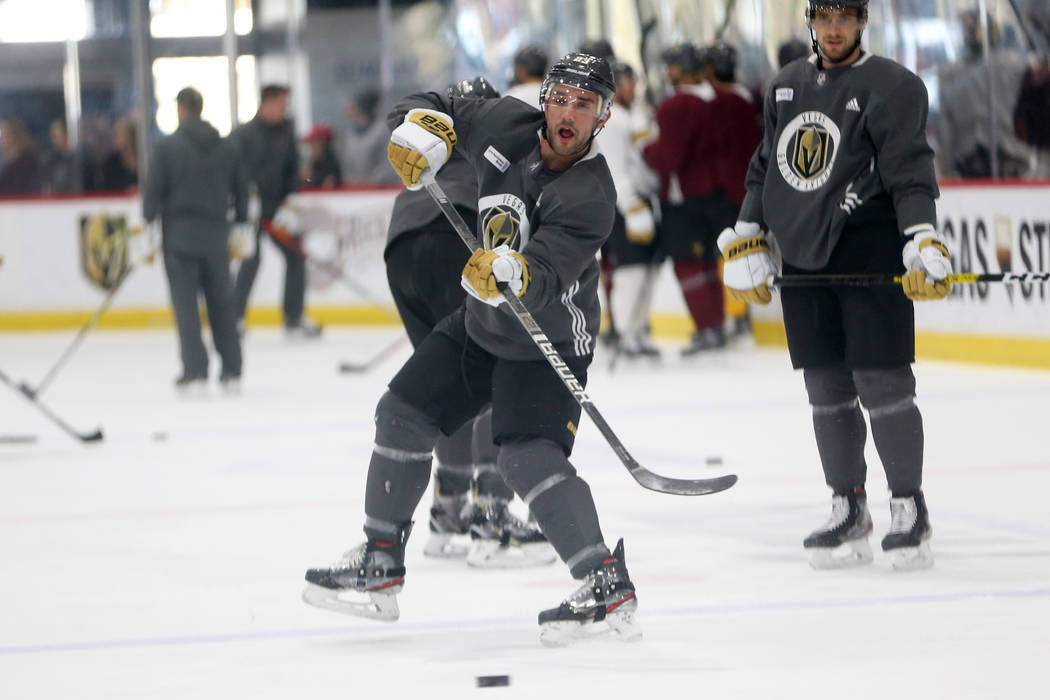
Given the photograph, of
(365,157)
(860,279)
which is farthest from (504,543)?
(365,157)

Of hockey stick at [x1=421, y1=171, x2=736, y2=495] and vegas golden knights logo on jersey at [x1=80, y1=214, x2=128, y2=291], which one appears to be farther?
vegas golden knights logo on jersey at [x1=80, y1=214, x2=128, y2=291]

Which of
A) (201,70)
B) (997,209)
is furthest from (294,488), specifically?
(201,70)

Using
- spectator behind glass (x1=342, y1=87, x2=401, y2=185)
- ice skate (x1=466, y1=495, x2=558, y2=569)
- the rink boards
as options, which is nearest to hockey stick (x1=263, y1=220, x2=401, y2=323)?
the rink boards

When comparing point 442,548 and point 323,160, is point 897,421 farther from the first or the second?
point 323,160

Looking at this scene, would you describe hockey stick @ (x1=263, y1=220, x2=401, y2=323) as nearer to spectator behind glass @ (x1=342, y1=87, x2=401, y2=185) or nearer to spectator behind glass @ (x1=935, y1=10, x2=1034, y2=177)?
spectator behind glass @ (x1=342, y1=87, x2=401, y2=185)

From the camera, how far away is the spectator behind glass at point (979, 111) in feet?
24.2

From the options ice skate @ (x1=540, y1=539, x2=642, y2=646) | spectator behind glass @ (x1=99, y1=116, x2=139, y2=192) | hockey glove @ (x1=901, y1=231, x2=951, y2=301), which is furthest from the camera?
spectator behind glass @ (x1=99, y1=116, x2=139, y2=192)

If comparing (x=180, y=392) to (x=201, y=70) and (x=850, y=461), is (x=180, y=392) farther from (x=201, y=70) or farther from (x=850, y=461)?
(x=201, y=70)

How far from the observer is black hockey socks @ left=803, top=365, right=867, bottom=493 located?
3.49 meters

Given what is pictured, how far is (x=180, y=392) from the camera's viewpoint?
6918 mm

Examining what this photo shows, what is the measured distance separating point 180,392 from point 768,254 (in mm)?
3918

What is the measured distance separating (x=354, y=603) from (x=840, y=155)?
1.26 meters

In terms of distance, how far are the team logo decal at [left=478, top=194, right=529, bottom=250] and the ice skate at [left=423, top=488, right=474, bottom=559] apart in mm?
920

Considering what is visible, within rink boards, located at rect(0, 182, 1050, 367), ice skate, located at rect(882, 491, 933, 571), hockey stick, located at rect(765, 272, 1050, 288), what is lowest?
rink boards, located at rect(0, 182, 1050, 367)
